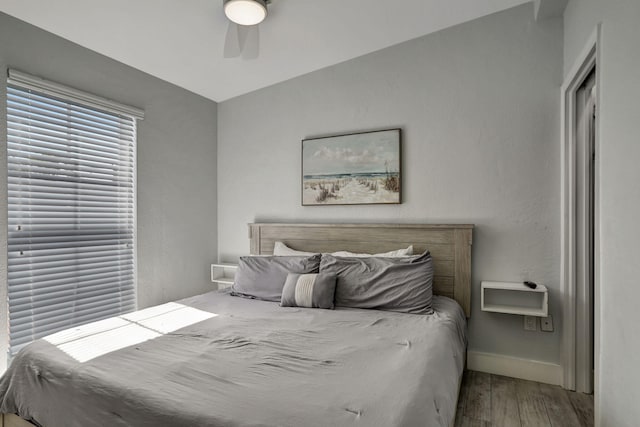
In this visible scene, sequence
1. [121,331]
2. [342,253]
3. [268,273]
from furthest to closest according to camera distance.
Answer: [342,253] < [268,273] < [121,331]

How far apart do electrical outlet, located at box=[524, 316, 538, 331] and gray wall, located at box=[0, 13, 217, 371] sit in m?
2.95

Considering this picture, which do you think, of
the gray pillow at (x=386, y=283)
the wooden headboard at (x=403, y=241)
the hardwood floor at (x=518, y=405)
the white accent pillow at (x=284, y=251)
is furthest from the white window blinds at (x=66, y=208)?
the hardwood floor at (x=518, y=405)

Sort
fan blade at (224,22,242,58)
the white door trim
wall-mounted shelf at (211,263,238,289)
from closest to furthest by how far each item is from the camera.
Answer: fan blade at (224,22,242,58) → the white door trim → wall-mounted shelf at (211,263,238,289)

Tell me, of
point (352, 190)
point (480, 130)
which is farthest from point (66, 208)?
point (480, 130)

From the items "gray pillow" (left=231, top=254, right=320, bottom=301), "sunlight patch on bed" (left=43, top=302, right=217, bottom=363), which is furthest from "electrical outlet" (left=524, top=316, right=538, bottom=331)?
"sunlight patch on bed" (left=43, top=302, right=217, bottom=363)

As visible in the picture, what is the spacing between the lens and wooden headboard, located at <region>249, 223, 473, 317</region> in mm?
2723

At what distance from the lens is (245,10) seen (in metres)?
2.06

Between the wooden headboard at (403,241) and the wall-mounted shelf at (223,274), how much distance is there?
1.50ft

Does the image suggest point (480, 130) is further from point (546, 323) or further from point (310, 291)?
point (310, 291)

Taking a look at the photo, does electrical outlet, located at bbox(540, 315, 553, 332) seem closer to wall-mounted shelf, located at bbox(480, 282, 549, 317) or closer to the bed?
wall-mounted shelf, located at bbox(480, 282, 549, 317)

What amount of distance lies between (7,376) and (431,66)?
3.37 m

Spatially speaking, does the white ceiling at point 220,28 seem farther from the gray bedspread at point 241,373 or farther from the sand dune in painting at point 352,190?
the gray bedspread at point 241,373

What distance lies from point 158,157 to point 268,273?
4.82 feet

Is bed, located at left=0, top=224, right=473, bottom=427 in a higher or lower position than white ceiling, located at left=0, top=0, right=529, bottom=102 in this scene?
lower
